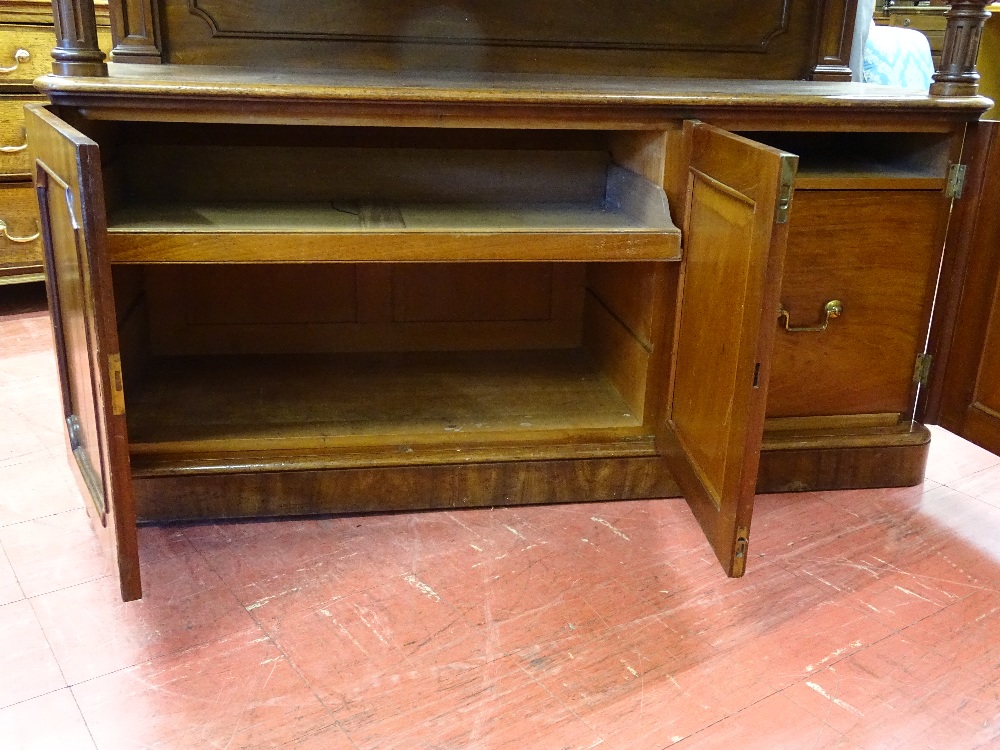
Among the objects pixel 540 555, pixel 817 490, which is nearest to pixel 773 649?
pixel 540 555

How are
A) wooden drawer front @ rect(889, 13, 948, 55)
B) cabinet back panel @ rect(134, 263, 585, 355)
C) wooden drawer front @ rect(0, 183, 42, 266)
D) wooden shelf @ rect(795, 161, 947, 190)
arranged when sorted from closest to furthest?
wooden shelf @ rect(795, 161, 947, 190), cabinet back panel @ rect(134, 263, 585, 355), wooden drawer front @ rect(0, 183, 42, 266), wooden drawer front @ rect(889, 13, 948, 55)

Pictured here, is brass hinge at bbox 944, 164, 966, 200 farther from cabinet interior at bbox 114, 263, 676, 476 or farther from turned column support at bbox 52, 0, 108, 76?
turned column support at bbox 52, 0, 108, 76

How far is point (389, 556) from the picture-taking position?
1.59 metres

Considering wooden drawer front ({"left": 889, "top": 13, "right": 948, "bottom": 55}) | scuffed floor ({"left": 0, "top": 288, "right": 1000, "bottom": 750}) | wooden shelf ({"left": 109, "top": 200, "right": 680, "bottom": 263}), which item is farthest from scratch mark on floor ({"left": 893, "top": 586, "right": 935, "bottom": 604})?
wooden drawer front ({"left": 889, "top": 13, "right": 948, "bottom": 55})

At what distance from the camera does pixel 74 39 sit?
1458 mm

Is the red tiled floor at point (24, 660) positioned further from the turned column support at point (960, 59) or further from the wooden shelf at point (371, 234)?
the turned column support at point (960, 59)

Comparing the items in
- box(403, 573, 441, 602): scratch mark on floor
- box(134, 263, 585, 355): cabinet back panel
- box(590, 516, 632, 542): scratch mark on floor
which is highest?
box(134, 263, 585, 355): cabinet back panel

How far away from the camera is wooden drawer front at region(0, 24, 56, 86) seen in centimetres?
260

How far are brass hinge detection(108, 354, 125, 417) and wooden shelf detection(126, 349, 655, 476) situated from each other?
1.48 feet

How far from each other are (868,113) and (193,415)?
1409 mm

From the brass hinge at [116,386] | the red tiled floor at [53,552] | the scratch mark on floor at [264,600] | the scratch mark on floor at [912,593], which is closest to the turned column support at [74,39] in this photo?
the brass hinge at [116,386]

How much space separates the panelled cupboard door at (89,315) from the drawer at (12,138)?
56.6 inches

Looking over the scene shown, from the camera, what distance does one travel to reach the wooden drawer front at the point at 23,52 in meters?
2.60

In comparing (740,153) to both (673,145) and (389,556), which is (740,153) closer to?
(673,145)
